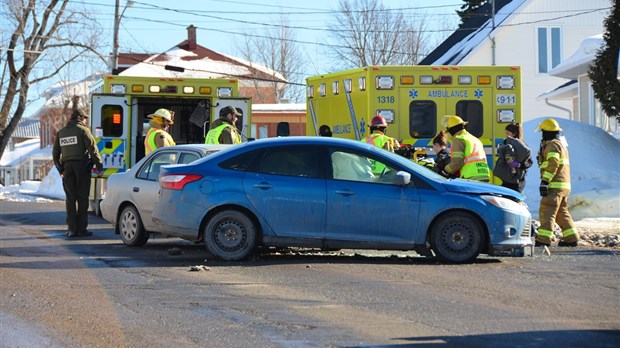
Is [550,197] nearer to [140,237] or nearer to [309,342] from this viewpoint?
[140,237]

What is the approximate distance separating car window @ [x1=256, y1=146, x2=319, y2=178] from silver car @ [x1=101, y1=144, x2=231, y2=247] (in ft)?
6.38

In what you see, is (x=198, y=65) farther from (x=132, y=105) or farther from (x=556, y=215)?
(x=556, y=215)

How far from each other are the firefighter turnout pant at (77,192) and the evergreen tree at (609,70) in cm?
1387

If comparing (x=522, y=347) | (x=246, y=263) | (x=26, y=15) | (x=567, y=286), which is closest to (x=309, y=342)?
(x=522, y=347)

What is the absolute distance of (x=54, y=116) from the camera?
69.6 metres

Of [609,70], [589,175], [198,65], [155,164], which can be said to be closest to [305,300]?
[155,164]

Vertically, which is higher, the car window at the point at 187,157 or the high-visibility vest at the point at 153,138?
the high-visibility vest at the point at 153,138

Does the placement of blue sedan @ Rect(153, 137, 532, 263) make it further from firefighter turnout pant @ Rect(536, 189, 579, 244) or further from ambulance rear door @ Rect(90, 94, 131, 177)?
ambulance rear door @ Rect(90, 94, 131, 177)

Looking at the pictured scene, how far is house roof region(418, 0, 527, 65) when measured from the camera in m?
42.7

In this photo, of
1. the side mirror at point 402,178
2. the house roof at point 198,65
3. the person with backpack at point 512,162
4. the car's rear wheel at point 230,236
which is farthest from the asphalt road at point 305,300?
the house roof at point 198,65

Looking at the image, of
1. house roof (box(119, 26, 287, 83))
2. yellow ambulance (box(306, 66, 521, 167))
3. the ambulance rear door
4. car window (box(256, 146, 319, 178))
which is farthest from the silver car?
house roof (box(119, 26, 287, 83))

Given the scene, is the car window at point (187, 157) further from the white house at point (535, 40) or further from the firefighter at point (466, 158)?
the white house at point (535, 40)

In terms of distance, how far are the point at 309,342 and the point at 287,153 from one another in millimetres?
5027

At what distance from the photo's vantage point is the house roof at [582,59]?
2857cm
